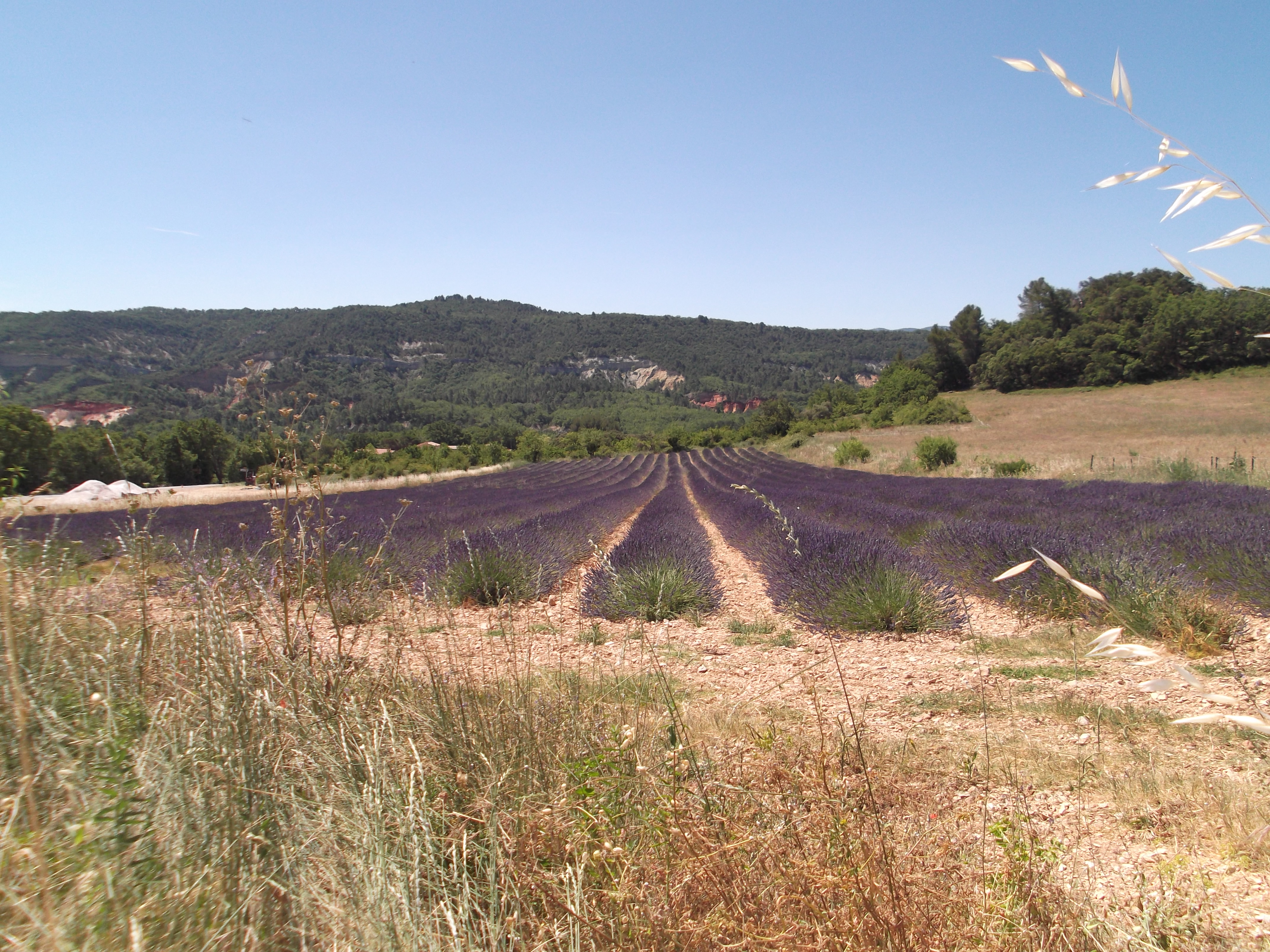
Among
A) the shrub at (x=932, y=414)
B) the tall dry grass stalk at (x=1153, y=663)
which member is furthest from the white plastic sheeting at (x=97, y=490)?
the shrub at (x=932, y=414)

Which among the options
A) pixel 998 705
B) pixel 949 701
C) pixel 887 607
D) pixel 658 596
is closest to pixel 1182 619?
pixel 887 607

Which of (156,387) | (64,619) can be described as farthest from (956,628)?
(156,387)

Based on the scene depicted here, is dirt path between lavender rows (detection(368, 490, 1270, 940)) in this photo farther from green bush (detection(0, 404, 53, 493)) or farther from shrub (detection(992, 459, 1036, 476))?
green bush (detection(0, 404, 53, 493))

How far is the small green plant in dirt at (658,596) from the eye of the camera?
5.86 m

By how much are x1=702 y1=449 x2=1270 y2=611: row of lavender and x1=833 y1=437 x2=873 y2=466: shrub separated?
58.9 feet

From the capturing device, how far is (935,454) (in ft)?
84.9

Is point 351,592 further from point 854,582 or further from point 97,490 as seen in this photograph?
point 97,490

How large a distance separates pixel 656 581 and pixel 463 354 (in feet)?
372

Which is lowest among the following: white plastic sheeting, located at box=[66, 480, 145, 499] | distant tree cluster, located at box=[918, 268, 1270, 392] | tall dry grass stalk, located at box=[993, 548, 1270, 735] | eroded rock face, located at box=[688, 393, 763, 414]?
white plastic sheeting, located at box=[66, 480, 145, 499]

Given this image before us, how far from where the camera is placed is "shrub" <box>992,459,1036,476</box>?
2052cm

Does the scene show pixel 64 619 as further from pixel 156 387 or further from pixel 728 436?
pixel 728 436

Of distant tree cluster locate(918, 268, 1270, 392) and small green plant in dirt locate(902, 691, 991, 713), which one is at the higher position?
distant tree cluster locate(918, 268, 1270, 392)

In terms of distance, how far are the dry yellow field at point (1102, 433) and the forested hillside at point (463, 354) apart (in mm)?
27956

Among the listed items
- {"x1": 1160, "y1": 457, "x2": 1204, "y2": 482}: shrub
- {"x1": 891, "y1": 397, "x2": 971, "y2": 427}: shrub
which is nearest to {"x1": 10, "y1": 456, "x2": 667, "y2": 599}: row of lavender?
{"x1": 1160, "y1": 457, "x2": 1204, "y2": 482}: shrub
